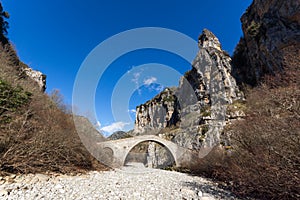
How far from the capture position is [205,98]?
31562 mm

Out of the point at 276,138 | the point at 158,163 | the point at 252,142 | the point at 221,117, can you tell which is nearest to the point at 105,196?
the point at 276,138

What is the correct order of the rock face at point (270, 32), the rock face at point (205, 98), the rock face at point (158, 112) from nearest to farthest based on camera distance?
the rock face at point (270, 32)
the rock face at point (205, 98)
the rock face at point (158, 112)

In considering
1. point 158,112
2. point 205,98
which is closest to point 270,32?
point 205,98

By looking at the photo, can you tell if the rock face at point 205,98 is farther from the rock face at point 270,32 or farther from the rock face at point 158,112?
the rock face at point 270,32

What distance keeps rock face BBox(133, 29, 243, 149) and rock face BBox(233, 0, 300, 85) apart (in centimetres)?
467

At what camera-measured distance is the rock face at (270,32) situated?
1442 cm

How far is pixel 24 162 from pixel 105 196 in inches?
99.9

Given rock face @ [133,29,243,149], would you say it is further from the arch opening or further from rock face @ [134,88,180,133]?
the arch opening

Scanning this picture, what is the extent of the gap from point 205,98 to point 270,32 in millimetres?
16445

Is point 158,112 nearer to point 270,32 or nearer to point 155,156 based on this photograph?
point 155,156

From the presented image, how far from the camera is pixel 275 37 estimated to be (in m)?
16.2

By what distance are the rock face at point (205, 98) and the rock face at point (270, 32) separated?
467 centimetres

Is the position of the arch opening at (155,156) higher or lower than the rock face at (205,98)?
lower

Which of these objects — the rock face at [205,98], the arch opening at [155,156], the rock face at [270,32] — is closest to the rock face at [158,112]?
the rock face at [205,98]
